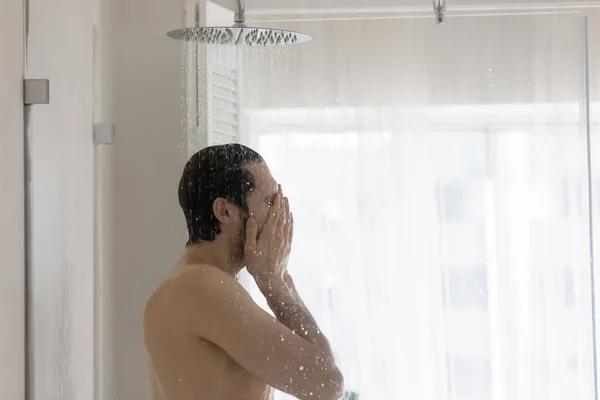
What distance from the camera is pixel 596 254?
3.74ft

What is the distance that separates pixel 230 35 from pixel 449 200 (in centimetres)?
42

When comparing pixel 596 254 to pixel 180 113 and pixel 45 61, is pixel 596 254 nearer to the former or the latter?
pixel 180 113

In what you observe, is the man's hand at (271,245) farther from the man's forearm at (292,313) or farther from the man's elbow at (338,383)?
the man's elbow at (338,383)

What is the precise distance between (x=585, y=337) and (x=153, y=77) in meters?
0.77

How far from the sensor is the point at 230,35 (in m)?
1.06

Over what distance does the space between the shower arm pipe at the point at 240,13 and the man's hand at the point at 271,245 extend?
25cm

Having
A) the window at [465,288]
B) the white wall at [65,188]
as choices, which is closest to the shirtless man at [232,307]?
the white wall at [65,188]

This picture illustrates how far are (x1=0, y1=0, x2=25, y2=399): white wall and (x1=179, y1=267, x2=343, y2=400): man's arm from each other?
21 centimetres

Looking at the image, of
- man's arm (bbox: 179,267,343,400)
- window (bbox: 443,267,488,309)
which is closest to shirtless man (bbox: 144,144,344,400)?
man's arm (bbox: 179,267,343,400)

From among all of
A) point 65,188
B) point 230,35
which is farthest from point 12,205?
point 230,35

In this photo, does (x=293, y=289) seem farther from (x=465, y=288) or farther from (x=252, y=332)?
(x=465, y=288)

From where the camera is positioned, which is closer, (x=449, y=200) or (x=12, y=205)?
(x=12, y=205)

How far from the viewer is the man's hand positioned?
3.32ft

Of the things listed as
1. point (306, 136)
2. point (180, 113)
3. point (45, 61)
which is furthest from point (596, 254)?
point (45, 61)
